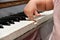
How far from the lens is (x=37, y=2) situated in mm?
904

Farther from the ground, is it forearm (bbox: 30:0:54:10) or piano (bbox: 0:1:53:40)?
forearm (bbox: 30:0:54:10)

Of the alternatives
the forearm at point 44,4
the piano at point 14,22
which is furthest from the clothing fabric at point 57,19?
the forearm at point 44,4

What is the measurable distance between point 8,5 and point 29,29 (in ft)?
1.59

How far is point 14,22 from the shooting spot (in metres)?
0.81

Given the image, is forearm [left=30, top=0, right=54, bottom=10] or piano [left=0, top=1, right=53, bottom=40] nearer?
piano [left=0, top=1, right=53, bottom=40]

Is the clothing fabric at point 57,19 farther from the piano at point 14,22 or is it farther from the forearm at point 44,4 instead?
the forearm at point 44,4

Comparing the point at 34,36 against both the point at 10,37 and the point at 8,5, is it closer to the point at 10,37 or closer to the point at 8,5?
the point at 8,5

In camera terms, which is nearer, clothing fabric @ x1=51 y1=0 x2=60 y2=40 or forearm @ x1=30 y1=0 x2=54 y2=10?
clothing fabric @ x1=51 y1=0 x2=60 y2=40

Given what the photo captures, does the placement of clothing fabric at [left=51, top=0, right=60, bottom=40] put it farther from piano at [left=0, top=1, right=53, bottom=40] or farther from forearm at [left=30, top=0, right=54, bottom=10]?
forearm at [left=30, top=0, right=54, bottom=10]

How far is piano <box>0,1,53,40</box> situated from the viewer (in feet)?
1.95

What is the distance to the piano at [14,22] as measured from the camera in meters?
0.59

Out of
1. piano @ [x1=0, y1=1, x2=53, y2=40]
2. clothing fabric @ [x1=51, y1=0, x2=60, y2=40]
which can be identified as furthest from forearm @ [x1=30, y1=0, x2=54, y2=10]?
clothing fabric @ [x1=51, y1=0, x2=60, y2=40]

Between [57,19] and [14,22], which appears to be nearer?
[57,19]

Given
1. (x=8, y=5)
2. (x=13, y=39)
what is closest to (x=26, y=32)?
(x=13, y=39)
